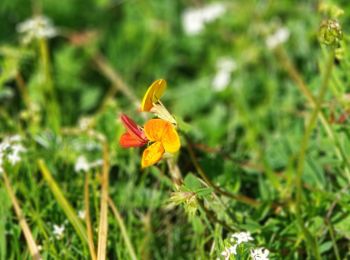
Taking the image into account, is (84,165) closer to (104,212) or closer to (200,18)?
(104,212)

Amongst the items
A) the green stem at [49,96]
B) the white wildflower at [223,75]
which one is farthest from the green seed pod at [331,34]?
the white wildflower at [223,75]

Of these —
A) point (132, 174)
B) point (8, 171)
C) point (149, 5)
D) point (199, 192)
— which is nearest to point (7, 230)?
point (8, 171)

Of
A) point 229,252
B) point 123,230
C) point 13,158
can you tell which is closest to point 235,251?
point 229,252

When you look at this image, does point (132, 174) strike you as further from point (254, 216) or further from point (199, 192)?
point (199, 192)

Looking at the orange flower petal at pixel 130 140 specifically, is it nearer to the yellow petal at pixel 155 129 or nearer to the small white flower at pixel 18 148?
the yellow petal at pixel 155 129

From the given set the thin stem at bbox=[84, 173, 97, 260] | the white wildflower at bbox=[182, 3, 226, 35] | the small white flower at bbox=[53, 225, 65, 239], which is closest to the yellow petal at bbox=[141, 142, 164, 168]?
the thin stem at bbox=[84, 173, 97, 260]

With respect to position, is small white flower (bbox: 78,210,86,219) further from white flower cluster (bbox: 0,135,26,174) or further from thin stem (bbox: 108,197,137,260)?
white flower cluster (bbox: 0,135,26,174)

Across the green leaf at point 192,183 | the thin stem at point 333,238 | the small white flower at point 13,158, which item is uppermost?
the small white flower at point 13,158
